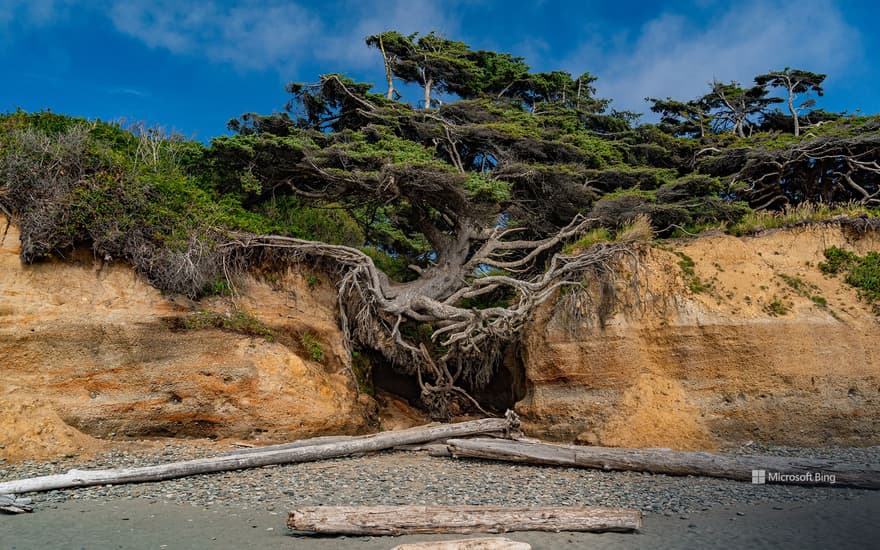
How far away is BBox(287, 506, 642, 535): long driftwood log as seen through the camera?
628 centimetres

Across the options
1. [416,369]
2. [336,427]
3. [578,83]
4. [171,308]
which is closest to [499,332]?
[416,369]

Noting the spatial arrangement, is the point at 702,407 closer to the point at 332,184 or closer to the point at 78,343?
the point at 332,184

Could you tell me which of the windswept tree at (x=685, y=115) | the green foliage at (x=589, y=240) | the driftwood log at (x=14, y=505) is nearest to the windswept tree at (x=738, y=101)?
the windswept tree at (x=685, y=115)

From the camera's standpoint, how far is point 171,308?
12.0 meters

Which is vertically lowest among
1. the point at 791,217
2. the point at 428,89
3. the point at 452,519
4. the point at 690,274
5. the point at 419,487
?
the point at 419,487

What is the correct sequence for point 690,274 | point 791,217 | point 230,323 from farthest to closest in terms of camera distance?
1. point 791,217
2. point 690,274
3. point 230,323

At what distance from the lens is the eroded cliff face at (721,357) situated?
37.7 feet

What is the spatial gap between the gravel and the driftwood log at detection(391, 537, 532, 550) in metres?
1.97

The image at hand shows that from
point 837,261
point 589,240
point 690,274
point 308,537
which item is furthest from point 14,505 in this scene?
point 837,261

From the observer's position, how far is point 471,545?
548cm

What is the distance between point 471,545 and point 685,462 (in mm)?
5550

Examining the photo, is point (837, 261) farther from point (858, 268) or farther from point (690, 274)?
point (690, 274)

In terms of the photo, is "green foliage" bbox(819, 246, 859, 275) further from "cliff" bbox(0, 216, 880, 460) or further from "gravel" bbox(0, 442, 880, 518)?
"gravel" bbox(0, 442, 880, 518)

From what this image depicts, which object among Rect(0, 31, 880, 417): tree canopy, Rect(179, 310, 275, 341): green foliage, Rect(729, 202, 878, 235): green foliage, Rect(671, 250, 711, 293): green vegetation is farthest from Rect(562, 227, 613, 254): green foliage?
Rect(179, 310, 275, 341): green foliage
